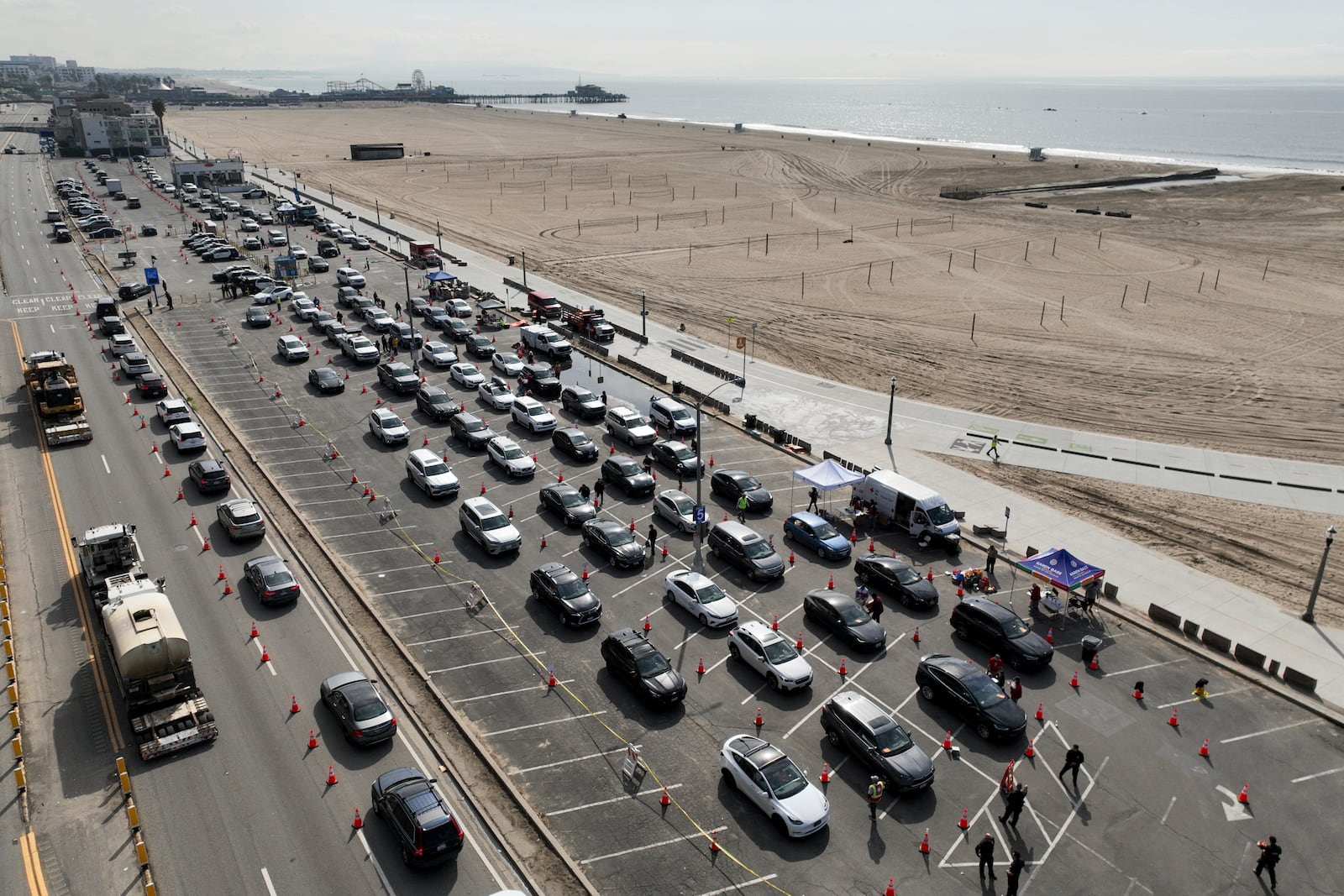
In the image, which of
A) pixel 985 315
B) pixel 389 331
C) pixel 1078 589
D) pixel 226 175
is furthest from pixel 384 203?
pixel 1078 589

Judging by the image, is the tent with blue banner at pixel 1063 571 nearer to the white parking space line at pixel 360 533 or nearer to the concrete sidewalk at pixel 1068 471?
the concrete sidewalk at pixel 1068 471

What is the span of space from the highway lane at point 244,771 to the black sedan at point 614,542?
1023 cm

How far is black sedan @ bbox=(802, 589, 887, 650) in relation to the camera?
28562 millimetres

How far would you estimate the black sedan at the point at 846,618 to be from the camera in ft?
93.7

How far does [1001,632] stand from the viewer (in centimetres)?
2814

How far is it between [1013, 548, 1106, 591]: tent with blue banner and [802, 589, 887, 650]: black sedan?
6390 mm

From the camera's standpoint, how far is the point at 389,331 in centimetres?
6297

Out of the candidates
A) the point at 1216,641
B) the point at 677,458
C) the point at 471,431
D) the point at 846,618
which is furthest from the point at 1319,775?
the point at 471,431

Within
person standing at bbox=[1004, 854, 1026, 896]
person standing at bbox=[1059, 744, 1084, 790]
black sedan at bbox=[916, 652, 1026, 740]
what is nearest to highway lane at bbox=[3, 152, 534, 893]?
person standing at bbox=[1004, 854, 1026, 896]

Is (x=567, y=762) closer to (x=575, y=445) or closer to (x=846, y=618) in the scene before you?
(x=846, y=618)

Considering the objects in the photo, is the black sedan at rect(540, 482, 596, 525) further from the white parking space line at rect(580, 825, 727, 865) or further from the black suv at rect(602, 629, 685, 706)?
the white parking space line at rect(580, 825, 727, 865)

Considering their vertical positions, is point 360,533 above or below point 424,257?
below

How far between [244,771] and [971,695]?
20.3m

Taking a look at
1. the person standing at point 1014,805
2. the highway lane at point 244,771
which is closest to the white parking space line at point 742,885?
the highway lane at point 244,771
